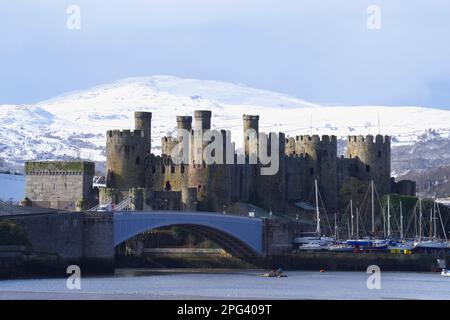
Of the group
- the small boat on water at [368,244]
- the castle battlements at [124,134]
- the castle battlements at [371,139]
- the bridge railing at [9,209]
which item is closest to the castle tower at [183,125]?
the castle battlements at [124,134]

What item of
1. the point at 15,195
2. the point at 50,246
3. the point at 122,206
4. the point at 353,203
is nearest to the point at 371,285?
the point at 50,246

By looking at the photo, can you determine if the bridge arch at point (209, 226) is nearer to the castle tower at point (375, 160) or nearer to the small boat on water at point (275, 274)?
the small boat on water at point (275, 274)

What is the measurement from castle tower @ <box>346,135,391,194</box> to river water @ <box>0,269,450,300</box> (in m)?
36.5

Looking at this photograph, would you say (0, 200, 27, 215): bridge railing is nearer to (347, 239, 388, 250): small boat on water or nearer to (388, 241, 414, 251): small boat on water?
(347, 239, 388, 250): small boat on water

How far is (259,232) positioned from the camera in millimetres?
128750

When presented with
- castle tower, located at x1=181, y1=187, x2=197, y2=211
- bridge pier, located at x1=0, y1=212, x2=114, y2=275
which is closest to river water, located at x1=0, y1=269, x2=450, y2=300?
bridge pier, located at x1=0, y1=212, x2=114, y2=275

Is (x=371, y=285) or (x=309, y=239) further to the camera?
(x=309, y=239)

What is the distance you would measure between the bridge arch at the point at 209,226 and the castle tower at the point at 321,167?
25028 mm

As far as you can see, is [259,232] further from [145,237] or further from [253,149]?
[253,149]

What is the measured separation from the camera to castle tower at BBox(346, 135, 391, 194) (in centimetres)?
15812

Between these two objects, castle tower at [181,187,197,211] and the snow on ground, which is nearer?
castle tower at [181,187,197,211]

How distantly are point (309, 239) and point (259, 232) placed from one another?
7237 millimetres

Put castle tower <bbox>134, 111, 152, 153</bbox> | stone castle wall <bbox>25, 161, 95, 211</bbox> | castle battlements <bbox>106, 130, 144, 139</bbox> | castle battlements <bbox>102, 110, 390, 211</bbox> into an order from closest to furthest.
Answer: stone castle wall <bbox>25, 161, 95, 211</bbox> < castle battlements <bbox>102, 110, 390, 211</bbox> < castle battlements <bbox>106, 130, 144, 139</bbox> < castle tower <bbox>134, 111, 152, 153</bbox>
